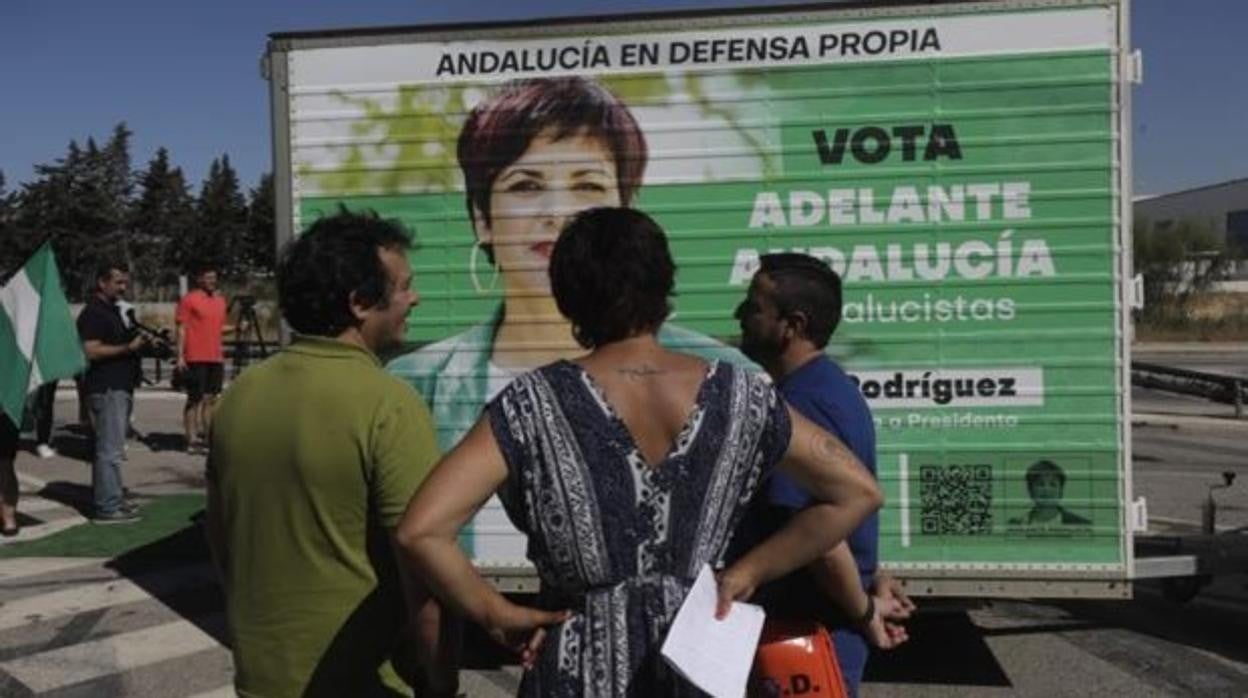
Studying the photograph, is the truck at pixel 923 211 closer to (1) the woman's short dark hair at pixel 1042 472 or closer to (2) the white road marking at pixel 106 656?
(1) the woman's short dark hair at pixel 1042 472

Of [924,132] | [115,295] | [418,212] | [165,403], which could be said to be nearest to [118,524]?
[115,295]

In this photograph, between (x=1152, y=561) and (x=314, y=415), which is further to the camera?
(x=1152, y=561)

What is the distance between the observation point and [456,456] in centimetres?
211

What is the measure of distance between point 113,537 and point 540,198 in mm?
5217

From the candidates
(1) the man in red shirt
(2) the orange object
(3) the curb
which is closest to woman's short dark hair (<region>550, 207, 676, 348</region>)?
(2) the orange object

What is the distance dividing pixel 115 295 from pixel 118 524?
1.71 m

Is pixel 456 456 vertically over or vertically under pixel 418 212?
under

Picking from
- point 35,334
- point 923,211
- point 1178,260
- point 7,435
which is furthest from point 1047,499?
point 1178,260

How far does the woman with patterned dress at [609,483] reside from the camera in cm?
210

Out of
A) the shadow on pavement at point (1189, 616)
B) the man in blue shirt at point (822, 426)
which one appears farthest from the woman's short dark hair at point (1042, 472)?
the man in blue shirt at point (822, 426)

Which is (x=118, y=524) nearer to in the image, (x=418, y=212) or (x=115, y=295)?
(x=115, y=295)

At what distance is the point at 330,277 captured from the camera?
2.54m

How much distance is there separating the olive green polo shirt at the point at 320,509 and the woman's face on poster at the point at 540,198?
2.81m

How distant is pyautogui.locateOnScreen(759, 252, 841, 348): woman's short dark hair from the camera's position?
3.04 meters
